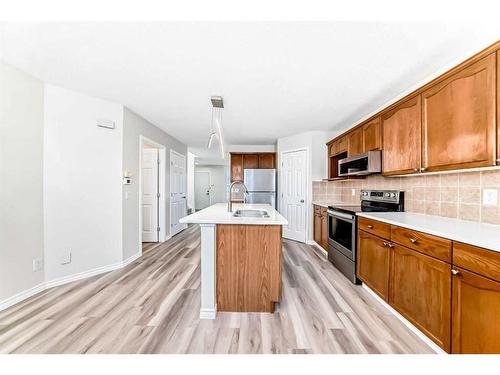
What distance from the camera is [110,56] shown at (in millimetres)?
1874

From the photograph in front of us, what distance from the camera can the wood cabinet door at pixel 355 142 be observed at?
9.80 ft

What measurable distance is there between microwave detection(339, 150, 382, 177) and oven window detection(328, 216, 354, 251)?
681 millimetres

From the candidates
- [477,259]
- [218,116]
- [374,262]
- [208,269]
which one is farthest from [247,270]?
[218,116]

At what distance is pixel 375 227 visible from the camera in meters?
2.12

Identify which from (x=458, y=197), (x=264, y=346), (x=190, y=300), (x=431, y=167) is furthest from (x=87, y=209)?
(x=458, y=197)

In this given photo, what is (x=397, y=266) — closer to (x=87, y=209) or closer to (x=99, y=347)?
(x=99, y=347)

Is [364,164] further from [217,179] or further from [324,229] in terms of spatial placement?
[217,179]

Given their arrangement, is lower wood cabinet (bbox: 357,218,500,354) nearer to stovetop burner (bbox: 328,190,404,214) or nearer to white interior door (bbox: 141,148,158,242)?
stovetop burner (bbox: 328,190,404,214)

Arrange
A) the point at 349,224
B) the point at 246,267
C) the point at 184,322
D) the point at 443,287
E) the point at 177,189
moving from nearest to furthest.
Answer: the point at 443,287 → the point at 184,322 → the point at 246,267 → the point at 349,224 → the point at 177,189

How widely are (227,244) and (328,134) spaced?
3.43m

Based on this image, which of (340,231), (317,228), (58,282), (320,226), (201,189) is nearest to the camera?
(58,282)

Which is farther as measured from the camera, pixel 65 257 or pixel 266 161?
pixel 266 161

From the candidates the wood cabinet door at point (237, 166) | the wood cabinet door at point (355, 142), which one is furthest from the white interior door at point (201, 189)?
the wood cabinet door at point (355, 142)

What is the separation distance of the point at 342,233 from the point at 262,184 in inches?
105
